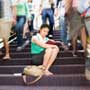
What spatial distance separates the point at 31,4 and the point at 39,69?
3986 mm

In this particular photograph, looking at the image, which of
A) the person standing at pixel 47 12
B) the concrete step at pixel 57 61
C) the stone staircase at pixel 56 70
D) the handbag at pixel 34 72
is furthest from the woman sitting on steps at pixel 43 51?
the person standing at pixel 47 12

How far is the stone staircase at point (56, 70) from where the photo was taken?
665cm

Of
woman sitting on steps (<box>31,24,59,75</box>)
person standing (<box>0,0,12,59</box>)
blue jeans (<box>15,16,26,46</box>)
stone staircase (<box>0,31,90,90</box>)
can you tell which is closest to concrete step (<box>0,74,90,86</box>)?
stone staircase (<box>0,31,90,90</box>)

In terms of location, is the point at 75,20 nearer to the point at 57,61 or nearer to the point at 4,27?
the point at 57,61

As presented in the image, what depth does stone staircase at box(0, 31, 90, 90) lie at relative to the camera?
6.65 metres

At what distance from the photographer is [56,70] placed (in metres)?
7.25

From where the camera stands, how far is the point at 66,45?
8680 millimetres

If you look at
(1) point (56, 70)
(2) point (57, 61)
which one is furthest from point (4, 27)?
(1) point (56, 70)

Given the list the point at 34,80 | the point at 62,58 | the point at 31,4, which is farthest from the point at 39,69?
the point at 31,4

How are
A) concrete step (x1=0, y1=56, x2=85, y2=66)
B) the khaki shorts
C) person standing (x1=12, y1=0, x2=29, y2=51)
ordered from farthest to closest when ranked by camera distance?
person standing (x1=12, y1=0, x2=29, y2=51) → the khaki shorts → concrete step (x1=0, y1=56, x2=85, y2=66)

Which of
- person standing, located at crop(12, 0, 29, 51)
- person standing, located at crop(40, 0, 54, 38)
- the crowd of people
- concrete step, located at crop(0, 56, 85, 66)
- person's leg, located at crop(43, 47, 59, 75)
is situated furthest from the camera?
person standing, located at crop(40, 0, 54, 38)

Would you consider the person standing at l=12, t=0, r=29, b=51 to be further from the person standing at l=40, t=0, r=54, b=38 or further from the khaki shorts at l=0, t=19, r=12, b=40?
the person standing at l=40, t=0, r=54, b=38

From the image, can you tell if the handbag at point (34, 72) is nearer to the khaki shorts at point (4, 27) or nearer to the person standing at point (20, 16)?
the khaki shorts at point (4, 27)

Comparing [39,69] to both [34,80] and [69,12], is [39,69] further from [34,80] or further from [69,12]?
[69,12]
